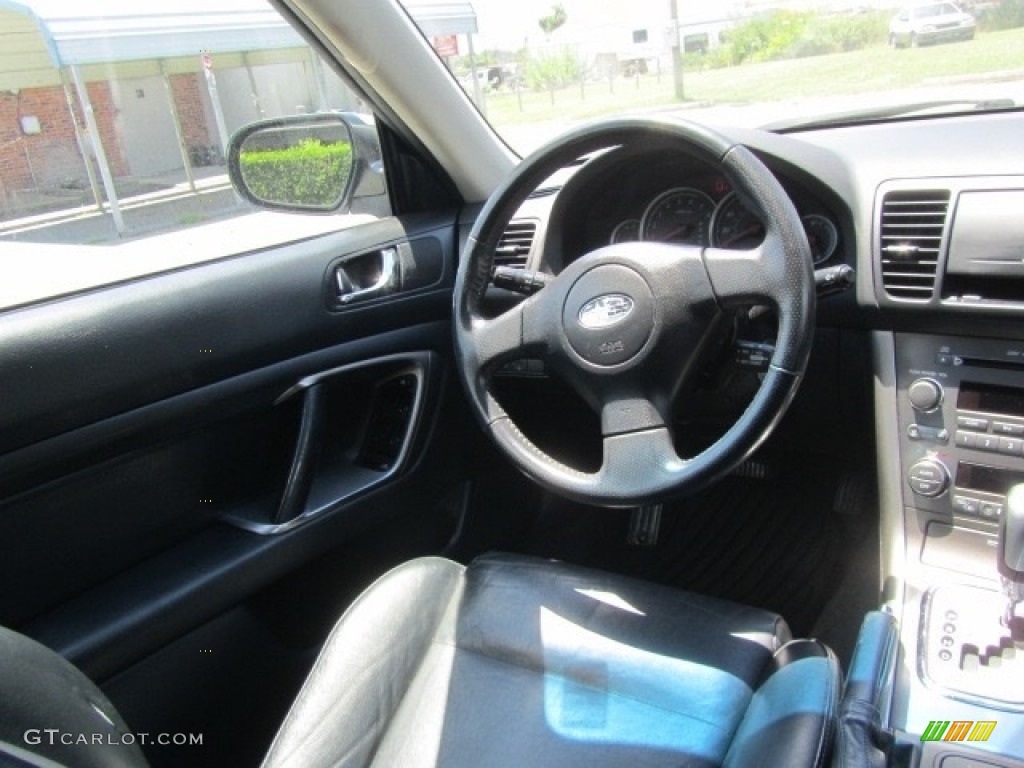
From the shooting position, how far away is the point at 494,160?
90.0 inches

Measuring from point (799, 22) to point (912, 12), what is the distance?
214 mm

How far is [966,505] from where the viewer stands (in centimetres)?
167

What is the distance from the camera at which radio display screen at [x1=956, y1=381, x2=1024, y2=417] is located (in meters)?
1.61

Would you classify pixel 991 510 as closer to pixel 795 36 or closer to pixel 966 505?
pixel 966 505

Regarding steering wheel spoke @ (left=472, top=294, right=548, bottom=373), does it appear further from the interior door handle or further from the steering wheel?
the interior door handle

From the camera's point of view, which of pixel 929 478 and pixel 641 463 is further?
pixel 929 478

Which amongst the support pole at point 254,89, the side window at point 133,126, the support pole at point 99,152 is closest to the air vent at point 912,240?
the side window at point 133,126

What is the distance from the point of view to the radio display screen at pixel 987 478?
1622 millimetres

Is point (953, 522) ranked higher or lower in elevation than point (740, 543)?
higher

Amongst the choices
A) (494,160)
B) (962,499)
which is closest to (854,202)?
(962,499)

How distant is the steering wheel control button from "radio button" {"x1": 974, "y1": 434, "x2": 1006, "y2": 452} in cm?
62

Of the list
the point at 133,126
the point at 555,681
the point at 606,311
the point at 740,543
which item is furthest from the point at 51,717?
the point at 740,543

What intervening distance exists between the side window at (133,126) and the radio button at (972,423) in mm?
1395

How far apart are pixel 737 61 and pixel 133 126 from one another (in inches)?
49.6
